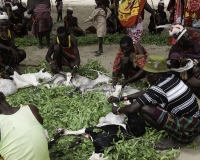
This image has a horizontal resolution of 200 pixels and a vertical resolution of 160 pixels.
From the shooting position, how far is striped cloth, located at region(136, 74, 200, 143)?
2.87 metres

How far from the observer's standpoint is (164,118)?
297 centimetres

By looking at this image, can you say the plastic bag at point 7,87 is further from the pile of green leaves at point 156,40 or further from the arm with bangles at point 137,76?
the pile of green leaves at point 156,40

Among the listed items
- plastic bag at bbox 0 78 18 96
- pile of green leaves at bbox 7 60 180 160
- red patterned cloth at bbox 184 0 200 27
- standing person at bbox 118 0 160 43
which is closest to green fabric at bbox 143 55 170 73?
pile of green leaves at bbox 7 60 180 160

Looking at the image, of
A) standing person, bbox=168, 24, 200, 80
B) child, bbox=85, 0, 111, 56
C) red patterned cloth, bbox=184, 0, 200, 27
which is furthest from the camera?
child, bbox=85, 0, 111, 56

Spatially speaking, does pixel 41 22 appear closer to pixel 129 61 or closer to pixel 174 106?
pixel 129 61

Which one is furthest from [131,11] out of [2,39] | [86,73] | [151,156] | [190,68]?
[151,156]

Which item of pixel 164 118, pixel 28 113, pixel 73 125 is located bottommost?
pixel 73 125

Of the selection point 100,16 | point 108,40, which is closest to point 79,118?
point 100,16

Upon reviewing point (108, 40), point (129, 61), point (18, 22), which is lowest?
point (108, 40)

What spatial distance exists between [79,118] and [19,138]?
4.64 ft

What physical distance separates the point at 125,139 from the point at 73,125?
0.68 m

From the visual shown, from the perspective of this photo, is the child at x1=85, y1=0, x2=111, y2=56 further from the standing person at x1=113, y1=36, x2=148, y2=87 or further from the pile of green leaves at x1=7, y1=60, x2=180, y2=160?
the standing person at x1=113, y1=36, x2=148, y2=87

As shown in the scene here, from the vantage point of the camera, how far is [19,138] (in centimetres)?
218

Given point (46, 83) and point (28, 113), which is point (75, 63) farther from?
point (28, 113)
